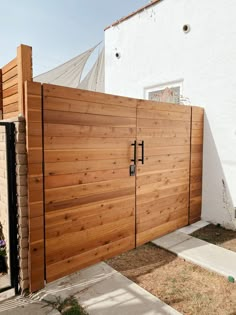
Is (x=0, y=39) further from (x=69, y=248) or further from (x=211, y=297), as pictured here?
(x=211, y=297)

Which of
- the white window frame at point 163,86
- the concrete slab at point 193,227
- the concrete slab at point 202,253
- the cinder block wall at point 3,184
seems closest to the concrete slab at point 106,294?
the cinder block wall at point 3,184

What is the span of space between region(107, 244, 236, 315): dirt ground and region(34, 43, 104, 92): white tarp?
14.6 ft

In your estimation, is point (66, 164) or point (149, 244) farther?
point (149, 244)

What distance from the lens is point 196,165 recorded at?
184 inches

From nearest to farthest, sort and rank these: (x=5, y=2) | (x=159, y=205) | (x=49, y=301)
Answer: (x=49, y=301)
(x=159, y=205)
(x=5, y=2)

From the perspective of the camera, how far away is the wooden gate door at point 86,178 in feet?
8.55

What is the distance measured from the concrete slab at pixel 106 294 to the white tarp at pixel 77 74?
4617mm

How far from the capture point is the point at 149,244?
377 cm

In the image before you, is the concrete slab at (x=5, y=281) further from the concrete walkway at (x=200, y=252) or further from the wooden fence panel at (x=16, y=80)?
the concrete walkway at (x=200, y=252)

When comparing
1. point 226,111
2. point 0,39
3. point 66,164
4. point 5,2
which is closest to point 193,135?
point 226,111

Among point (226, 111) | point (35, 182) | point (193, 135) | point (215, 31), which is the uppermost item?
point (215, 31)

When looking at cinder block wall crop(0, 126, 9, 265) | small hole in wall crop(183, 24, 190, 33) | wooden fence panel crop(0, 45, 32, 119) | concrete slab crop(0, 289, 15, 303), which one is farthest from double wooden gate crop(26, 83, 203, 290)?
small hole in wall crop(183, 24, 190, 33)

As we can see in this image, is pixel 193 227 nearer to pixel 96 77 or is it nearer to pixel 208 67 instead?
pixel 208 67

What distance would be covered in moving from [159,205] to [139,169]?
83 cm
